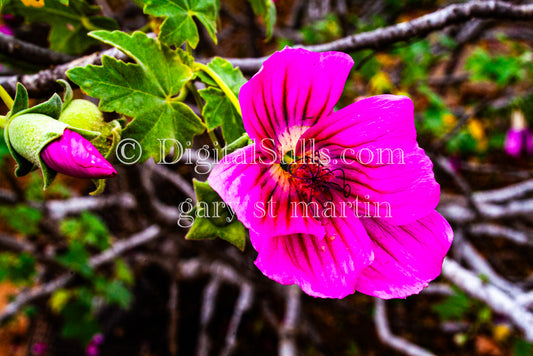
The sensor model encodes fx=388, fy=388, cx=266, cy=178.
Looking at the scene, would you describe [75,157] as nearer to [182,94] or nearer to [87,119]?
[87,119]

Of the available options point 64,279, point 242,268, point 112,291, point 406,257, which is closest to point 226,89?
point 406,257

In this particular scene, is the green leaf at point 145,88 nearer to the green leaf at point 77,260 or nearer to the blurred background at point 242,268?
the blurred background at point 242,268

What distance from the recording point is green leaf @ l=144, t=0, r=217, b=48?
72cm

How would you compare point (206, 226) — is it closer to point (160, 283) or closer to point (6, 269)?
point (6, 269)

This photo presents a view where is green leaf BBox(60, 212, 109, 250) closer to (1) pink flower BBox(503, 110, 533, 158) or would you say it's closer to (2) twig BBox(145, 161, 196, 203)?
(2) twig BBox(145, 161, 196, 203)

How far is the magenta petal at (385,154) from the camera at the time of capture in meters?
0.62

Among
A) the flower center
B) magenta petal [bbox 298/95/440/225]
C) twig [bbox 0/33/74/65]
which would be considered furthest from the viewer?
twig [bbox 0/33/74/65]

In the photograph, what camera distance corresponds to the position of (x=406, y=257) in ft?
2.20

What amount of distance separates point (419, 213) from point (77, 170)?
52cm

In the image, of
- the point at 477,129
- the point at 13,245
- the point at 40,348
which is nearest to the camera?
the point at 13,245

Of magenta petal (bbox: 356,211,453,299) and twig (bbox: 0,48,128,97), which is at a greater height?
twig (bbox: 0,48,128,97)

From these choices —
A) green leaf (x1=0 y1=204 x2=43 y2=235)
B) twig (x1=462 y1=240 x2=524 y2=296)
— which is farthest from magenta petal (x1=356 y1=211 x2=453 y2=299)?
green leaf (x1=0 y1=204 x2=43 y2=235)

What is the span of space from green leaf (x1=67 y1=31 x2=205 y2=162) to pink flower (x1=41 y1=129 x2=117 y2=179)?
0.36 ft

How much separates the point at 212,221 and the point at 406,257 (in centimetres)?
34
